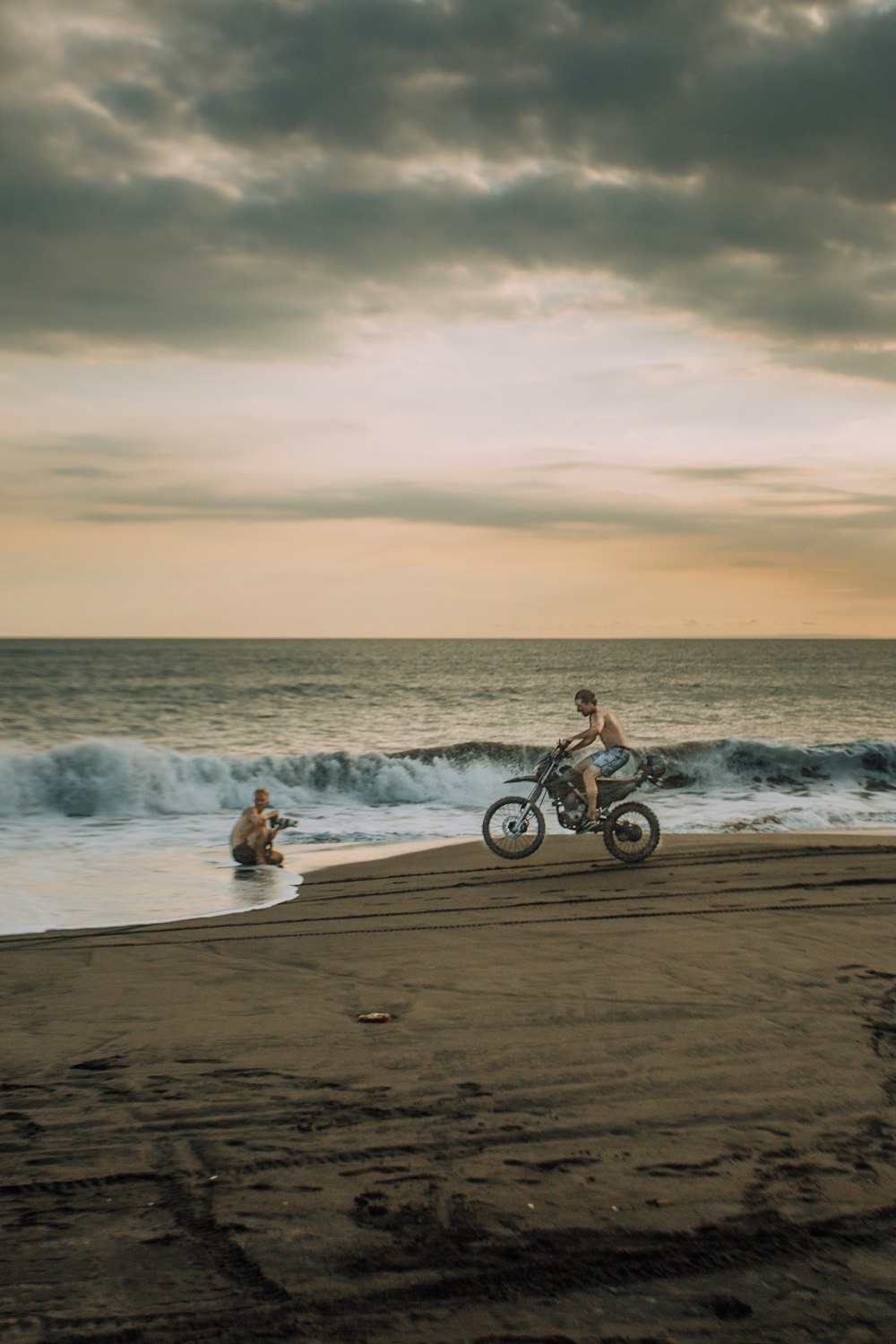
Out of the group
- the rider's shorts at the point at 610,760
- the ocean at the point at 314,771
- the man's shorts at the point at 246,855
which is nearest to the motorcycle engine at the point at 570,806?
the rider's shorts at the point at 610,760

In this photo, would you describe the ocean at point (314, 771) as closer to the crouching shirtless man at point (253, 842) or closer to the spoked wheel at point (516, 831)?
the crouching shirtless man at point (253, 842)

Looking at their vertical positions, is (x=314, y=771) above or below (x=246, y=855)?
below

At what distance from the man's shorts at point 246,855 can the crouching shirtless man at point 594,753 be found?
4.20 metres

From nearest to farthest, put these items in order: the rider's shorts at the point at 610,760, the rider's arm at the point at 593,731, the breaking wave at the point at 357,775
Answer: the rider's arm at the point at 593,731
the rider's shorts at the point at 610,760
the breaking wave at the point at 357,775

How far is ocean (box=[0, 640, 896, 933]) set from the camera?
487 inches

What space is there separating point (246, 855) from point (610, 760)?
4.82 metres

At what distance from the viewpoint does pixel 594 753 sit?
11969 mm

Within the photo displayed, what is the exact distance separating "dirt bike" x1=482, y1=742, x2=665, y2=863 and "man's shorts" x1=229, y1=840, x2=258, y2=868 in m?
3.02

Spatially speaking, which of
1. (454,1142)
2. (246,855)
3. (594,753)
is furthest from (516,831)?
(454,1142)

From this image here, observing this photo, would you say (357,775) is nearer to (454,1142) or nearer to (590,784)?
(590,784)

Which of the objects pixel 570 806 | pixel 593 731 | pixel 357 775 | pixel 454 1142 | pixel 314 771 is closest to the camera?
pixel 454 1142

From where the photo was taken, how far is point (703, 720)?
43.8 metres

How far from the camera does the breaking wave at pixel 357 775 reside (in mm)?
20625

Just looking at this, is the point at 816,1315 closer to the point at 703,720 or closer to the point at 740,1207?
the point at 740,1207
